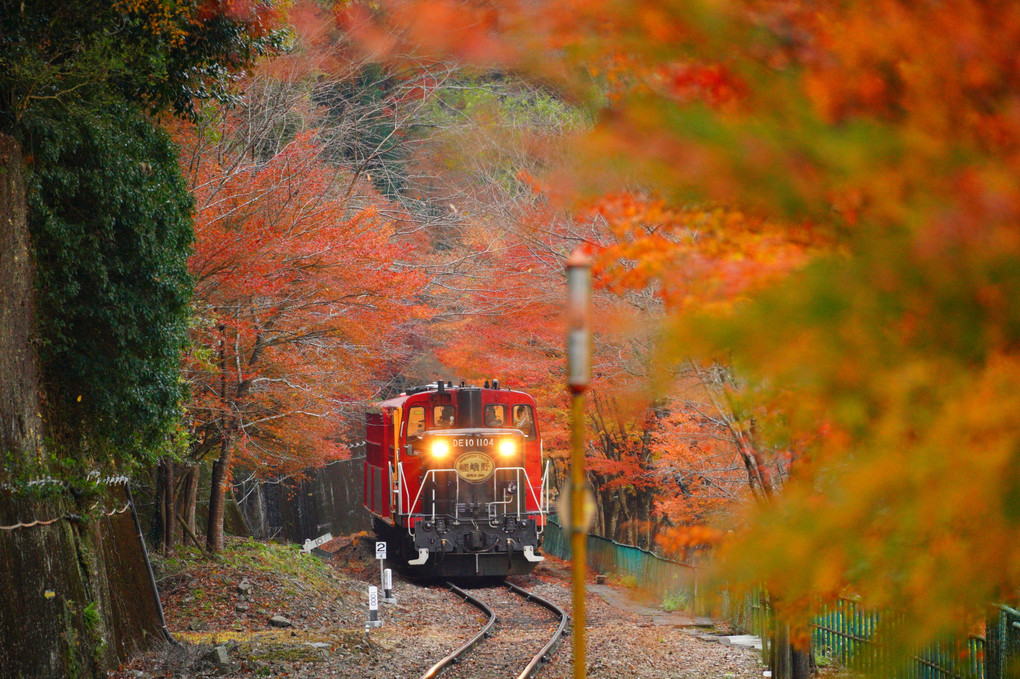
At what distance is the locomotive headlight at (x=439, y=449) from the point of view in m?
18.7

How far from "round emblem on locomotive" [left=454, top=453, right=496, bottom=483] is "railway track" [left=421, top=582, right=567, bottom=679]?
2279 mm

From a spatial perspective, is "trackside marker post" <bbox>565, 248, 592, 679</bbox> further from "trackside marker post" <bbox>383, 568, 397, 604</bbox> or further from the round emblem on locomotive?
the round emblem on locomotive

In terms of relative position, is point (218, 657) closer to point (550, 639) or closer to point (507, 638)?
point (507, 638)

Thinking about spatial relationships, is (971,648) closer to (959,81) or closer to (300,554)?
(959,81)

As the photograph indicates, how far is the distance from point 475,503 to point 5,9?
12.3 meters

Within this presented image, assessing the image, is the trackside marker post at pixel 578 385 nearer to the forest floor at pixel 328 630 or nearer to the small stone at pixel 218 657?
the forest floor at pixel 328 630

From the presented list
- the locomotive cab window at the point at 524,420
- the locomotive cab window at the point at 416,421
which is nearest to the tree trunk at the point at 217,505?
the locomotive cab window at the point at 416,421

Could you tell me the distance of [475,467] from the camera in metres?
19.0

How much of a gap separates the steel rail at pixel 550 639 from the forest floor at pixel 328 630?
181 millimetres

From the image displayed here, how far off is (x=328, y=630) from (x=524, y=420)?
6805 mm

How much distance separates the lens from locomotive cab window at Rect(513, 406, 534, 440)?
1953 cm

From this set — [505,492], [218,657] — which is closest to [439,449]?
[505,492]

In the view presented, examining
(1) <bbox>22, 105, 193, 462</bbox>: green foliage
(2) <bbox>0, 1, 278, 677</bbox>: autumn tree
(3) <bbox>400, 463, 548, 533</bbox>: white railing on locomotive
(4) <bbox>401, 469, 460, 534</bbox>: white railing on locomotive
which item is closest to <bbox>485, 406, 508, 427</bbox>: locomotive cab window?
(3) <bbox>400, 463, 548, 533</bbox>: white railing on locomotive

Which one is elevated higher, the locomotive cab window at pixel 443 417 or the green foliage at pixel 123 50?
the green foliage at pixel 123 50
